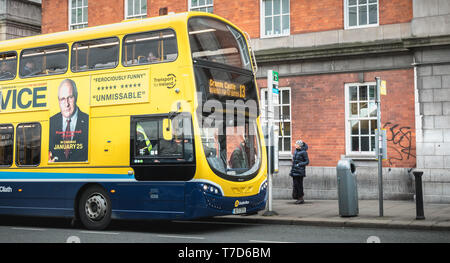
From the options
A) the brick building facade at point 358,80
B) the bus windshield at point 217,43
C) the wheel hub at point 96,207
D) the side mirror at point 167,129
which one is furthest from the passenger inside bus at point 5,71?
the brick building facade at point 358,80

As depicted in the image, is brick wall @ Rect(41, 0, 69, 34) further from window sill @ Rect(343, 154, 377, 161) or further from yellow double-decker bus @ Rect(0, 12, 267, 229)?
window sill @ Rect(343, 154, 377, 161)

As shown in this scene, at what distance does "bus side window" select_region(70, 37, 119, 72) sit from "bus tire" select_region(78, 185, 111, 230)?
2488 mm

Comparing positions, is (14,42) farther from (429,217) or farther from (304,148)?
(429,217)

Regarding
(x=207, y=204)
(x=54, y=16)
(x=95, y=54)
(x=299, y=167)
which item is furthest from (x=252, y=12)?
(x=207, y=204)

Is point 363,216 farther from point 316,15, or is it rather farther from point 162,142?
point 316,15

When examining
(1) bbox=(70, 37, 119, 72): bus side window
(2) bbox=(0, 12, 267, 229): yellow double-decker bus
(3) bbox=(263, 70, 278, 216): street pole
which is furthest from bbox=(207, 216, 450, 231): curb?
(1) bbox=(70, 37, 119, 72): bus side window

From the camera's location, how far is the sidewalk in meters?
11.7

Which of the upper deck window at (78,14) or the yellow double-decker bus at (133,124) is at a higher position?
the upper deck window at (78,14)

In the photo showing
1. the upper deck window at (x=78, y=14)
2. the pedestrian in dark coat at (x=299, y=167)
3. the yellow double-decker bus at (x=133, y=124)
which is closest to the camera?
the yellow double-decker bus at (x=133, y=124)

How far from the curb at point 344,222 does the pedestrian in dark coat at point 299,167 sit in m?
2.95

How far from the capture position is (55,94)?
12695 mm

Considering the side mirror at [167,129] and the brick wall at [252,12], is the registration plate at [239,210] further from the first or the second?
the brick wall at [252,12]

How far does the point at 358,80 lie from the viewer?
17.2 m

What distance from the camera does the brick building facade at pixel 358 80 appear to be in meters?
15.8
